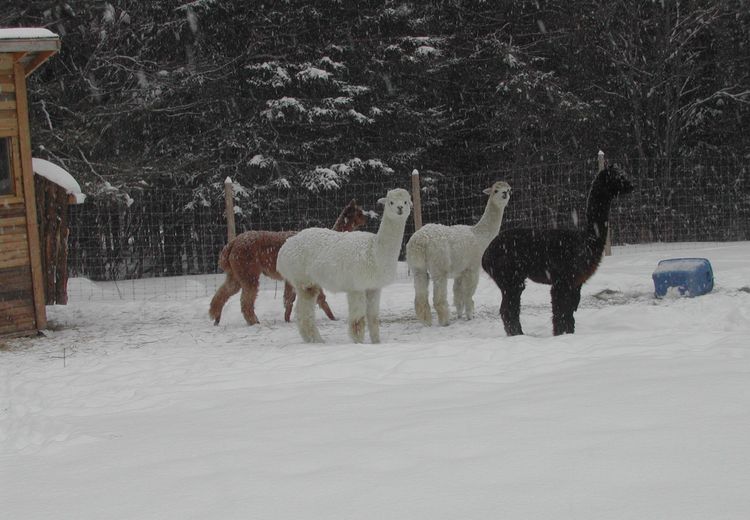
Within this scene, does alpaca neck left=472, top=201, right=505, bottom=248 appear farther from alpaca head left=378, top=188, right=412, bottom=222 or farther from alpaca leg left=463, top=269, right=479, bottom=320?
alpaca head left=378, top=188, right=412, bottom=222

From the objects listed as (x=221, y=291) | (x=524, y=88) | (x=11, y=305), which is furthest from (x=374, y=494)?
(x=524, y=88)

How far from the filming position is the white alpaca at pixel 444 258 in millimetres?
7414

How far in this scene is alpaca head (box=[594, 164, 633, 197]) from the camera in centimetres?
614

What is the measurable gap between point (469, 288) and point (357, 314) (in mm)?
1823

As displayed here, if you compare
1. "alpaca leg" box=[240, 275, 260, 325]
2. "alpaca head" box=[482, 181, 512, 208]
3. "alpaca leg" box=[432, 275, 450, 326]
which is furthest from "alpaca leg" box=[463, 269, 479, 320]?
"alpaca leg" box=[240, 275, 260, 325]

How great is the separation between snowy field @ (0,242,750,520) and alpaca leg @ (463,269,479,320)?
194 centimetres

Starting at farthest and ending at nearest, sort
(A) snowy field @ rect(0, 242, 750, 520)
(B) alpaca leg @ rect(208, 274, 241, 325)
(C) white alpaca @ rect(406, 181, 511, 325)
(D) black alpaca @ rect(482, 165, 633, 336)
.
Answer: (B) alpaca leg @ rect(208, 274, 241, 325)
(C) white alpaca @ rect(406, 181, 511, 325)
(D) black alpaca @ rect(482, 165, 633, 336)
(A) snowy field @ rect(0, 242, 750, 520)

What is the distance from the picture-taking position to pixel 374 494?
95.4 inches

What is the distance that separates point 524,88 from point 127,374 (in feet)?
50.4

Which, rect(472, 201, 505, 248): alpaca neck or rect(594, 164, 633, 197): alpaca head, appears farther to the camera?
rect(472, 201, 505, 248): alpaca neck

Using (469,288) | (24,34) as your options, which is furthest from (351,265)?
(24,34)

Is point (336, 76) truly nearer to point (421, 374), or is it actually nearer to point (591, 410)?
point (421, 374)

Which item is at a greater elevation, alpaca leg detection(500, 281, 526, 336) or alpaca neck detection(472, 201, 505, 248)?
alpaca neck detection(472, 201, 505, 248)

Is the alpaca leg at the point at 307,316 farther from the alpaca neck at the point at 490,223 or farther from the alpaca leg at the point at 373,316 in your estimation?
the alpaca neck at the point at 490,223
